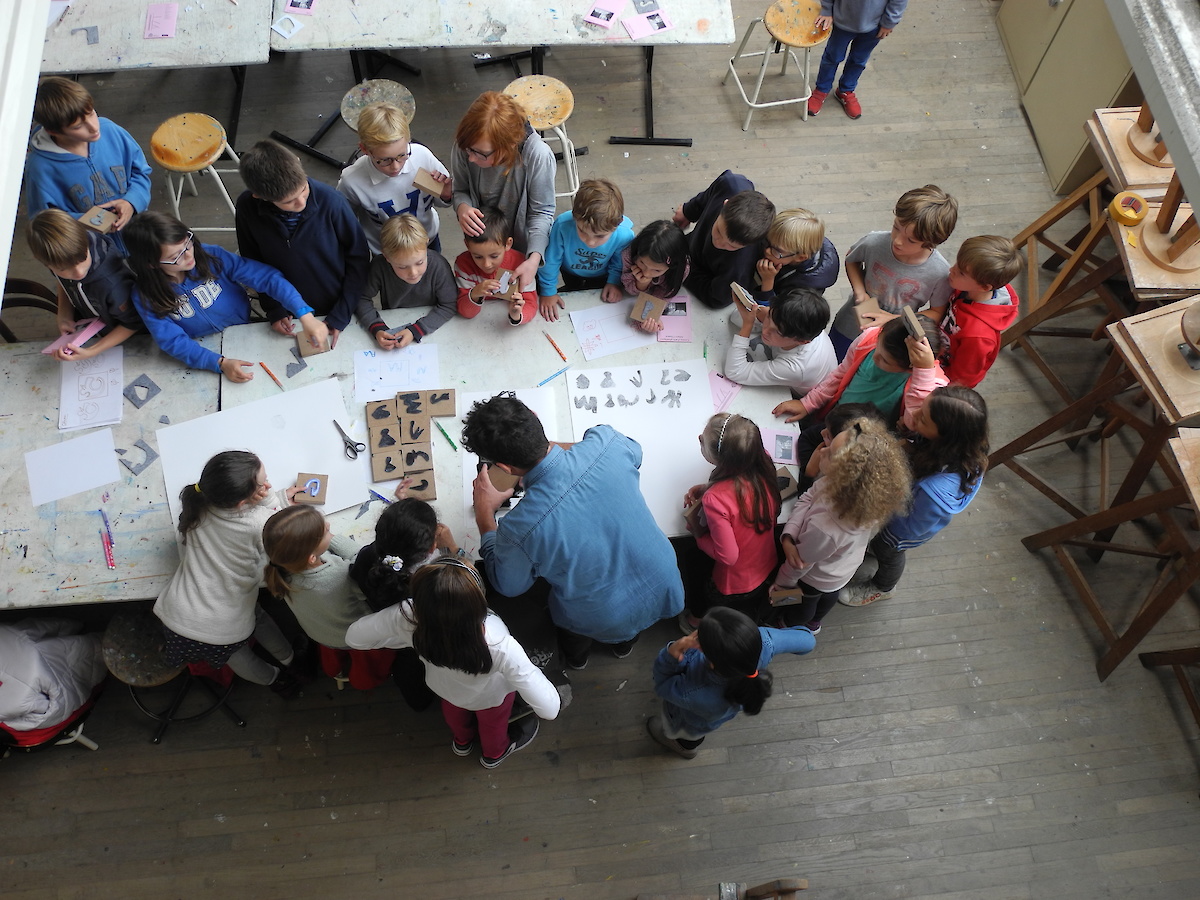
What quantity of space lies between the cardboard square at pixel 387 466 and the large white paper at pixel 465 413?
0.75 feet

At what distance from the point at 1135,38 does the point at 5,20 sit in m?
1.80

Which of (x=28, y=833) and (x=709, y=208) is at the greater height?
(x=709, y=208)

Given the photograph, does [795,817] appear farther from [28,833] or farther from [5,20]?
[5,20]

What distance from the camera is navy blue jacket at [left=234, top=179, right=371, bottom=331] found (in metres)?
2.92

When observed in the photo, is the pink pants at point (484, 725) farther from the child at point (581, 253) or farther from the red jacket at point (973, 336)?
the red jacket at point (973, 336)

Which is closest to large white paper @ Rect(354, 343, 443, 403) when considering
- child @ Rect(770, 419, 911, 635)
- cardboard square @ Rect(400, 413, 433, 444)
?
cardboard square @ Rect(400, 413, 433, 444)

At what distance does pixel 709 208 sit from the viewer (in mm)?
3178

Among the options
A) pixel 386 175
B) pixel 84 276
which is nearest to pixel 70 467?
pixel 84 276

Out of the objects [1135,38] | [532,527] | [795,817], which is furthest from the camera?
[795,817]

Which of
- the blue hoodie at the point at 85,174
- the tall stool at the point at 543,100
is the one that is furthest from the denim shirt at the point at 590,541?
the blue hoodie at the point at 85,174

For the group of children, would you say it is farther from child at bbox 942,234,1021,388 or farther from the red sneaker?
the red sneaker

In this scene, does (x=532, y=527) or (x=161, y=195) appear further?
(x=161, y=195)

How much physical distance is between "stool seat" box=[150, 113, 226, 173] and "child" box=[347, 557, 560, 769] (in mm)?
2607

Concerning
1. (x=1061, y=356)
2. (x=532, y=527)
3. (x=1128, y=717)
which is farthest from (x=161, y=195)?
(x=1128, y=717)
